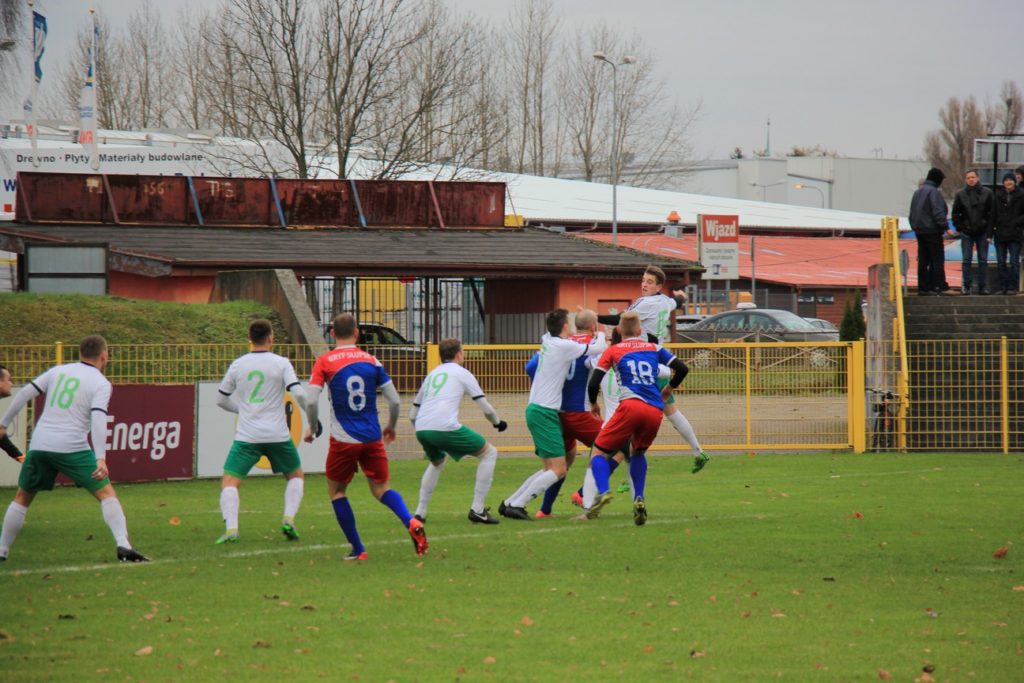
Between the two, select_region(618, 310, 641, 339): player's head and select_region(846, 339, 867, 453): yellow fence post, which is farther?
select_region(846, 339, 867, 453): yellow fence post

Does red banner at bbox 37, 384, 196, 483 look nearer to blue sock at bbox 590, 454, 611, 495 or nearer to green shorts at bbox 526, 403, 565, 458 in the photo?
green shorts at bbox 526, 403, 565, 458

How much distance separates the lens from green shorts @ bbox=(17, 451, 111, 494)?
998 centimetres

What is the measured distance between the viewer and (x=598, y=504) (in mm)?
11914

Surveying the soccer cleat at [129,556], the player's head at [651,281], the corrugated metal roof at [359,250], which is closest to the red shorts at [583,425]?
the player's head at [651,281]

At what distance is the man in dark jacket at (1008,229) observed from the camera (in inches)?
806

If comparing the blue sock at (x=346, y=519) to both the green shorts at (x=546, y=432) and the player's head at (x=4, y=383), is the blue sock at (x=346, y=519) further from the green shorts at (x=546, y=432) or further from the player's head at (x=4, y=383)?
the player's head at (x=4, y=383)

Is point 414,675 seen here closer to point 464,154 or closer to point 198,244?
point 198,244

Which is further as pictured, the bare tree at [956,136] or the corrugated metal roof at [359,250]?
the bare tree at [956,136]

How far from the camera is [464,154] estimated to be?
4725 cm

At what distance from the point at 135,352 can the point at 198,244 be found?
36.3 feet

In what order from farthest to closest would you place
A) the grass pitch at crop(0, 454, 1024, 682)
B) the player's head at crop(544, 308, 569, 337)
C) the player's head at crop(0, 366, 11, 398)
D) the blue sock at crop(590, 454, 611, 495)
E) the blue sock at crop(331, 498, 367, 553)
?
1. the player's head at crop(544, 308, 569, 337)
2. the blue sock at crop(590, 454, 611, 495)
3. the player's head at crop(0, 366, 11, 398)
4. the blue sock at crop(331, 498, 367, 553)
5. the grass pitch at crop(0, 454, 1024, 682)

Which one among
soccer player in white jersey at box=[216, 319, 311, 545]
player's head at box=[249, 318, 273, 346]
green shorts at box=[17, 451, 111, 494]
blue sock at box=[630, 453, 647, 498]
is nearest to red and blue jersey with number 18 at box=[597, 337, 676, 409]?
blue sock at box=[630, 453, 647, 498]

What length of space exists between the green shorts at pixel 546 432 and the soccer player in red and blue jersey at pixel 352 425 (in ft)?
7.83

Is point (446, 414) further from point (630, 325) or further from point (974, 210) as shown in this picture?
point (974, 210)
